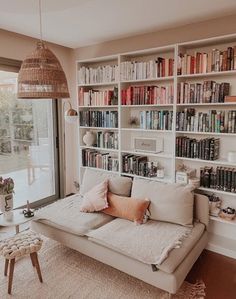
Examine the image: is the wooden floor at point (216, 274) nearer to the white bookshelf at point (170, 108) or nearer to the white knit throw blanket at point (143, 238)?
the white bookshelf at point (170, 108)

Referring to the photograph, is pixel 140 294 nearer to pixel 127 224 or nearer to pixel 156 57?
pixel 127 224

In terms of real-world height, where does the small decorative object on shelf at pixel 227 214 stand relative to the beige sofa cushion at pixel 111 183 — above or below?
below

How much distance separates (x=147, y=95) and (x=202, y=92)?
688 mm

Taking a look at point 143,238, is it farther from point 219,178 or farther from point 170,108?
point 170,108

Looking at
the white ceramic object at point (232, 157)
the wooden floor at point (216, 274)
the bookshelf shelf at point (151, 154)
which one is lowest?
the wooden floor at point (216, 274)

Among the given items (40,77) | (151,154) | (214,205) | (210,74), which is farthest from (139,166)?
(40,77)

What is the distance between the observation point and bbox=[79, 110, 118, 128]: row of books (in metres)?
3.42

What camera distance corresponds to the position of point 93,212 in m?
2.76

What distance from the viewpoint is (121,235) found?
7.49 ft

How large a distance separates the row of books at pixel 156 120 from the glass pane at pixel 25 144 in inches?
64.3

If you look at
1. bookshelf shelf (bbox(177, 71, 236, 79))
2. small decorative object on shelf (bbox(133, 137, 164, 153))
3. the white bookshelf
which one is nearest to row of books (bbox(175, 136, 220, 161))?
the white bookshelf

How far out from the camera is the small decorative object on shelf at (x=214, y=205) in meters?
2.69

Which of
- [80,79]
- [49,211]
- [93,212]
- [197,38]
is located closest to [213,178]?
[93,212]

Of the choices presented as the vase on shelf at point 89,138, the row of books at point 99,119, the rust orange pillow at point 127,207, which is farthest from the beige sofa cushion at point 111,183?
the row of books at point 99,119
